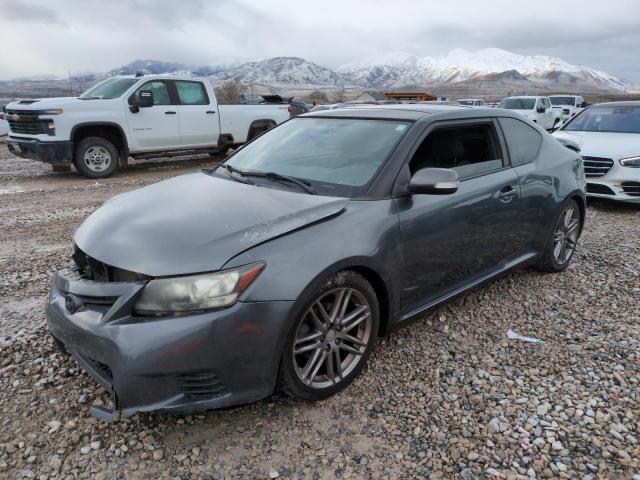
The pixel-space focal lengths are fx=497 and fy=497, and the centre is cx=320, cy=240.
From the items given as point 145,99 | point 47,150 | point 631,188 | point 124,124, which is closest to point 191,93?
point 145,99

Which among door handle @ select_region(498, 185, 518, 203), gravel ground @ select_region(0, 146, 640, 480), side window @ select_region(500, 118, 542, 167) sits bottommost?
gravel ground @ select_region(0, 146, 640, 480)

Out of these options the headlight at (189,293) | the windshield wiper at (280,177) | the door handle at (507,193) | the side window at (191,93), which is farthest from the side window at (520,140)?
the side window at (191,93)

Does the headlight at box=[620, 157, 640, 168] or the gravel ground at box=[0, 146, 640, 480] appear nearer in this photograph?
the gravel ground at box=[0, 146, 640, 480]

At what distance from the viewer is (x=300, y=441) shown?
2.53 m

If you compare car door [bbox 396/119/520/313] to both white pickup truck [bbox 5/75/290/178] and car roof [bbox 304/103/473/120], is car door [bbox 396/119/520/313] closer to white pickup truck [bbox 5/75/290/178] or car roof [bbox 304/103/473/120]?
car roof [bbox 304/103/473/120]

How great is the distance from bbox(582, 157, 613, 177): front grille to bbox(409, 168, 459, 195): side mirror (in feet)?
18.3

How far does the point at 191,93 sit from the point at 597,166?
8198 millimetres

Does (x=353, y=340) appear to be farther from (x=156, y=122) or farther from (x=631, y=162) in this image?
(x=156, y=122)

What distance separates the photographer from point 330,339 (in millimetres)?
2756

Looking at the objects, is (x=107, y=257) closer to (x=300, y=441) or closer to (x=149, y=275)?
(x=149, y=275)

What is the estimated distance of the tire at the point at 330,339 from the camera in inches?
101

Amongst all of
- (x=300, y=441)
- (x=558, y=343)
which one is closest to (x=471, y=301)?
(x=558, y=343)

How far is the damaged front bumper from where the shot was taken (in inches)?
87.9

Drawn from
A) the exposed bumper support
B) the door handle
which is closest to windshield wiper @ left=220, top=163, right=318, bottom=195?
the door handle
